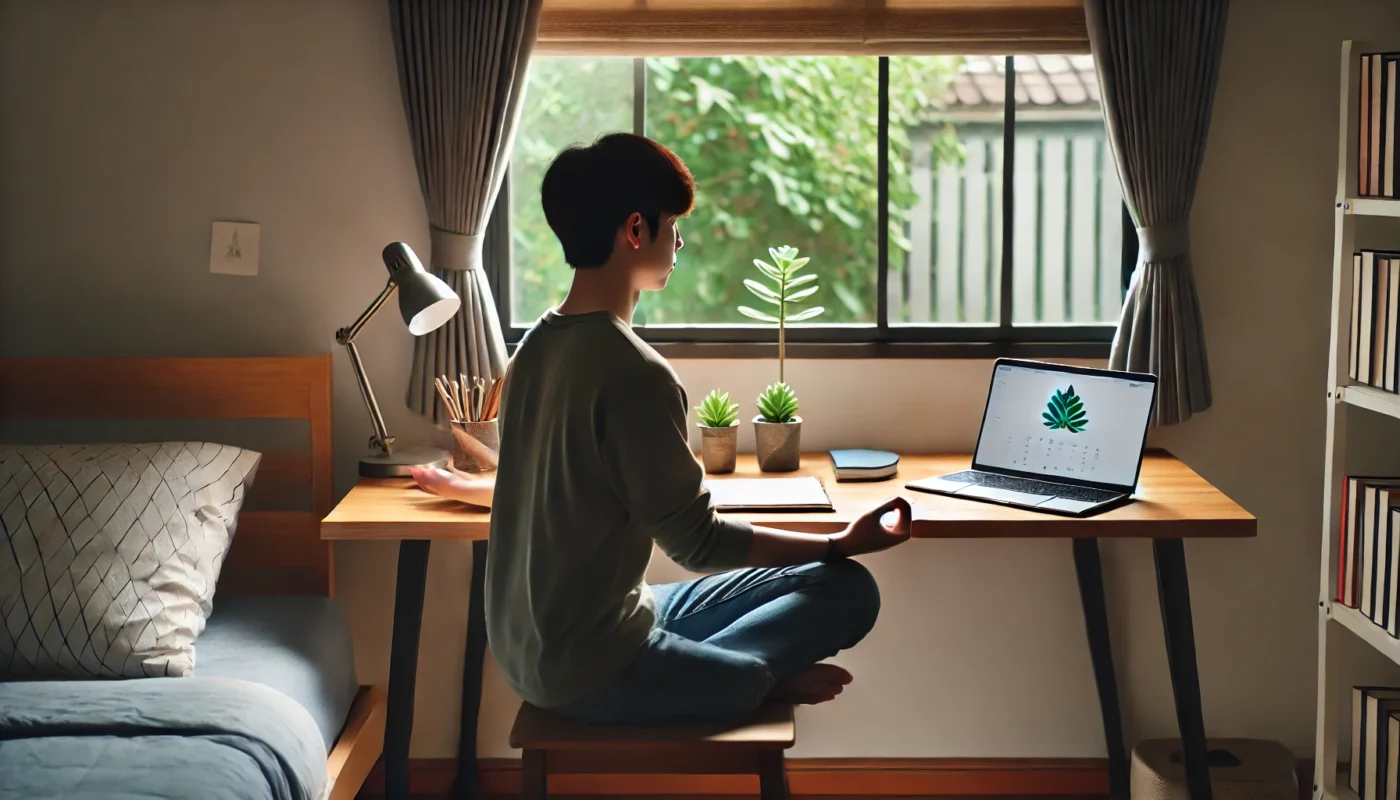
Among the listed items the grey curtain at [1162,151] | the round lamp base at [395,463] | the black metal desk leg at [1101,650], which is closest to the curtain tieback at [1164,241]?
the grey curtain at [1162,151]

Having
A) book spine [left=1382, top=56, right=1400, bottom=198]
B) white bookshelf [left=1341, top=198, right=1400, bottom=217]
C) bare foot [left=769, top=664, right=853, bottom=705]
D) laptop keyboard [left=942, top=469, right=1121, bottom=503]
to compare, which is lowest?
bare foot [left=769, top=664, right=853, bottom=705]

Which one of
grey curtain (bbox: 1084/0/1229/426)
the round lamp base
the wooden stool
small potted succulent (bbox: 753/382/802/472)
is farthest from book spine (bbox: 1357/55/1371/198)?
the round lamp base

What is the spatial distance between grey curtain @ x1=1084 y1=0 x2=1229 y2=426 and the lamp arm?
4.93ft

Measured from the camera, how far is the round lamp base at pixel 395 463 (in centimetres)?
249

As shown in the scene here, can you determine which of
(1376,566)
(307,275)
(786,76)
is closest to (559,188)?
(307,275)

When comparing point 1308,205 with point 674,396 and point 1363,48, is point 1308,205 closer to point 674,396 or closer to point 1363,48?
point 1363,48

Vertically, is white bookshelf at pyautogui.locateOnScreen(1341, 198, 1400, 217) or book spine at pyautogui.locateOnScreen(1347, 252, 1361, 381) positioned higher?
white bookshelf at pyautogui.locateOnScreen(1341, 198, 1400, 217)

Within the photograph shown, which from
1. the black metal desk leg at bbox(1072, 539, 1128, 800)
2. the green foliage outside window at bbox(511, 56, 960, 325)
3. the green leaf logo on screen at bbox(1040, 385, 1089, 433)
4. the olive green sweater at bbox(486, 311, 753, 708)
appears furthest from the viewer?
the green foliage outside window at bbox(511, 56, 960, 325)

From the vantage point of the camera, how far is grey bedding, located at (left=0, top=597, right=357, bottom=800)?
65.2 inches

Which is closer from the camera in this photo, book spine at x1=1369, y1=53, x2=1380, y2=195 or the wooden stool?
the wooden stool

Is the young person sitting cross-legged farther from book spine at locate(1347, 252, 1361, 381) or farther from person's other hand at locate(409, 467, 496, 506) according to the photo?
book spine at locate(1347, 252, 1361, 381)

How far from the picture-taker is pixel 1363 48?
7.53ft

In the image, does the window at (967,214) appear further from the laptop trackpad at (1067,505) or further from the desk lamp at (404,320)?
the laptop trackpad at (1067,505)

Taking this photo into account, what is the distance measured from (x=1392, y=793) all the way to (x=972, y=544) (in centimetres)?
92
